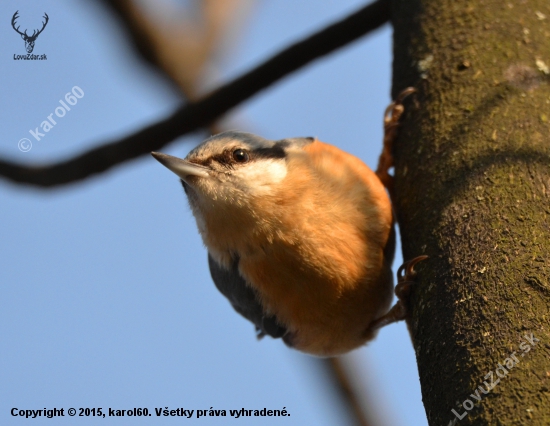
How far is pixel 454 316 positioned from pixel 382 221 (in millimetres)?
1065

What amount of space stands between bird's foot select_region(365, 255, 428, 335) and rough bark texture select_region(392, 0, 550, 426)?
3.1 inches

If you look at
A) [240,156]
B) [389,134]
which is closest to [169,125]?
[240,156]

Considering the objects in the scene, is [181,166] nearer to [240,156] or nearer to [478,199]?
[240,156]

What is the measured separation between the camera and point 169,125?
3494 mm

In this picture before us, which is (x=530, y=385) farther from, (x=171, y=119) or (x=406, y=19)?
(x=171, y=119)

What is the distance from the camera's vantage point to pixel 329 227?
2848 mm

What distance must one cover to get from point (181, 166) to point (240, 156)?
0.33 meters

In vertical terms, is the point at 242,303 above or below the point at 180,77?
below

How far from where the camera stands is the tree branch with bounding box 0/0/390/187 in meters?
3.41

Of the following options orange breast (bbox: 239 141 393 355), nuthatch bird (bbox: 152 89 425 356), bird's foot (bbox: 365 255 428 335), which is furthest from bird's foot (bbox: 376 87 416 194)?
bird's foot (bbox: 365 255 428 335)

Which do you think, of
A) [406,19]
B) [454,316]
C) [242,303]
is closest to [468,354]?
[454,316]

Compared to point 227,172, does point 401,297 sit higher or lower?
lower

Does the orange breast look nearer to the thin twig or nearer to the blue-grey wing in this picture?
the blue-grey wing

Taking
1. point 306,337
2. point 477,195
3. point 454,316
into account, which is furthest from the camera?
point 306,337
